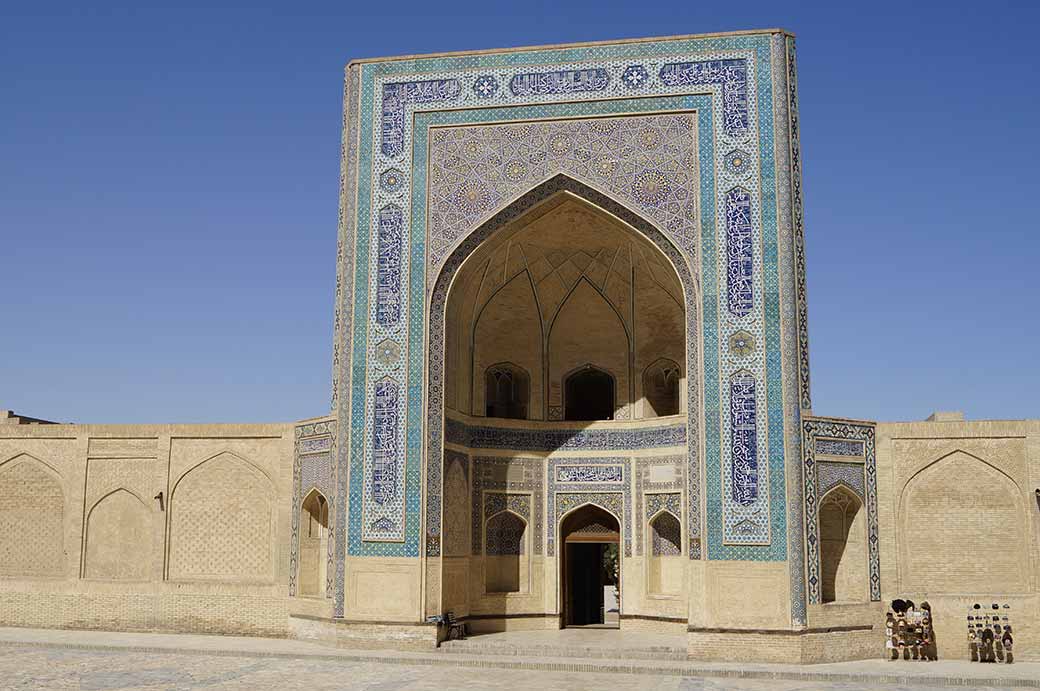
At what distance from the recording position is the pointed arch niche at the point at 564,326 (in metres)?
12.8

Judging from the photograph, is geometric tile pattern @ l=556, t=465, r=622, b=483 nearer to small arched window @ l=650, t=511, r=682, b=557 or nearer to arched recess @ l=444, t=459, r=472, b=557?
small arched window @ l=650, t=511, r=682, b=557

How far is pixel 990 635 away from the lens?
10406 millimetres

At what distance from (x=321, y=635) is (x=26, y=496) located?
14.3 ft

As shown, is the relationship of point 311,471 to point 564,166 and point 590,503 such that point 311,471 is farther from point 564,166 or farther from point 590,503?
point 564,166

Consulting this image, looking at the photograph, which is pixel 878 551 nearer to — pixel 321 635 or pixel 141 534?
pixel 321 635

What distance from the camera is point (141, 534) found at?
42.0ft

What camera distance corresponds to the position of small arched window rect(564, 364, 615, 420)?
44.8ft

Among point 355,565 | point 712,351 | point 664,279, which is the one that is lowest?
point 355,565

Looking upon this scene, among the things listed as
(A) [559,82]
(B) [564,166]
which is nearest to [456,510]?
(B) [564,166]

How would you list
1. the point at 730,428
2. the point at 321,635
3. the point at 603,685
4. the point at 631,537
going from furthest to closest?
the point at 631,537 → the point at 321,635 → the point at 730,428 → the point at 603,685

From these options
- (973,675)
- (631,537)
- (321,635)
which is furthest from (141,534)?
(973,675)

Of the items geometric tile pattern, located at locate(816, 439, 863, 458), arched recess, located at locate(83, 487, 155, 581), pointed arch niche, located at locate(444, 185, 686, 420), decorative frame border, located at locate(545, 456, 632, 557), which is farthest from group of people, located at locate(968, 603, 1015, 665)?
arched recess, located at locate(83, 487, 155, 581)

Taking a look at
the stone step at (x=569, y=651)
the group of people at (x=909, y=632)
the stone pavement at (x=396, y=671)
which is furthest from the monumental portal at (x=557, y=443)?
the stone pavement at (x=396, y=671)

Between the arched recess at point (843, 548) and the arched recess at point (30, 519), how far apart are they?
860 centimetres
